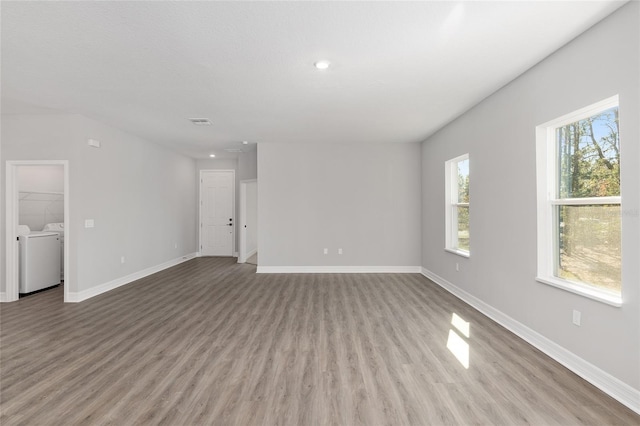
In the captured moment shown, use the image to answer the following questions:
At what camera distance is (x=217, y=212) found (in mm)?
8836

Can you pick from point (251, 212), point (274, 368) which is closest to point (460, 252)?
point (274, 368)

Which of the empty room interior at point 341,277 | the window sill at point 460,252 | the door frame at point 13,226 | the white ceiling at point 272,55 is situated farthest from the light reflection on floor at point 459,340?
the door frame at point 13,226

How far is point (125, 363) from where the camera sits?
2688mm

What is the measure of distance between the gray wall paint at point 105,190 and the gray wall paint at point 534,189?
551 cm

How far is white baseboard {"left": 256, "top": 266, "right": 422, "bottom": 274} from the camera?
21.4 feet

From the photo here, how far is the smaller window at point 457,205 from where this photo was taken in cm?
478

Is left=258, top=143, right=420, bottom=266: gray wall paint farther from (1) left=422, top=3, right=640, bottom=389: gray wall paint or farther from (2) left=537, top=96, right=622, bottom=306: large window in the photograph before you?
(2) left=537, top=96, right=622, bottom=306: large window

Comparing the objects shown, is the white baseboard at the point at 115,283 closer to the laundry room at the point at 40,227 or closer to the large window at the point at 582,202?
the laundry room at the point at 40,227

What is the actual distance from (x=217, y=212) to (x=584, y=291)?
26.4 feet

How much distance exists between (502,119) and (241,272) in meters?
5.30

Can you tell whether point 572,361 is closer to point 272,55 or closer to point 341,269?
point 272,55

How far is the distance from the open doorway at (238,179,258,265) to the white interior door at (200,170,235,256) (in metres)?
0.55

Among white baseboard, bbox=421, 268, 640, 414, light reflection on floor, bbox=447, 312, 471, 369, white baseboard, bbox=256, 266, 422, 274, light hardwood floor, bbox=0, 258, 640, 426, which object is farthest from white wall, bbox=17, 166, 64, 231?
white baseboard, bbox=421, 268, 640, 414

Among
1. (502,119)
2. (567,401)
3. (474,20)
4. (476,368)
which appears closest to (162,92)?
(474,20)
